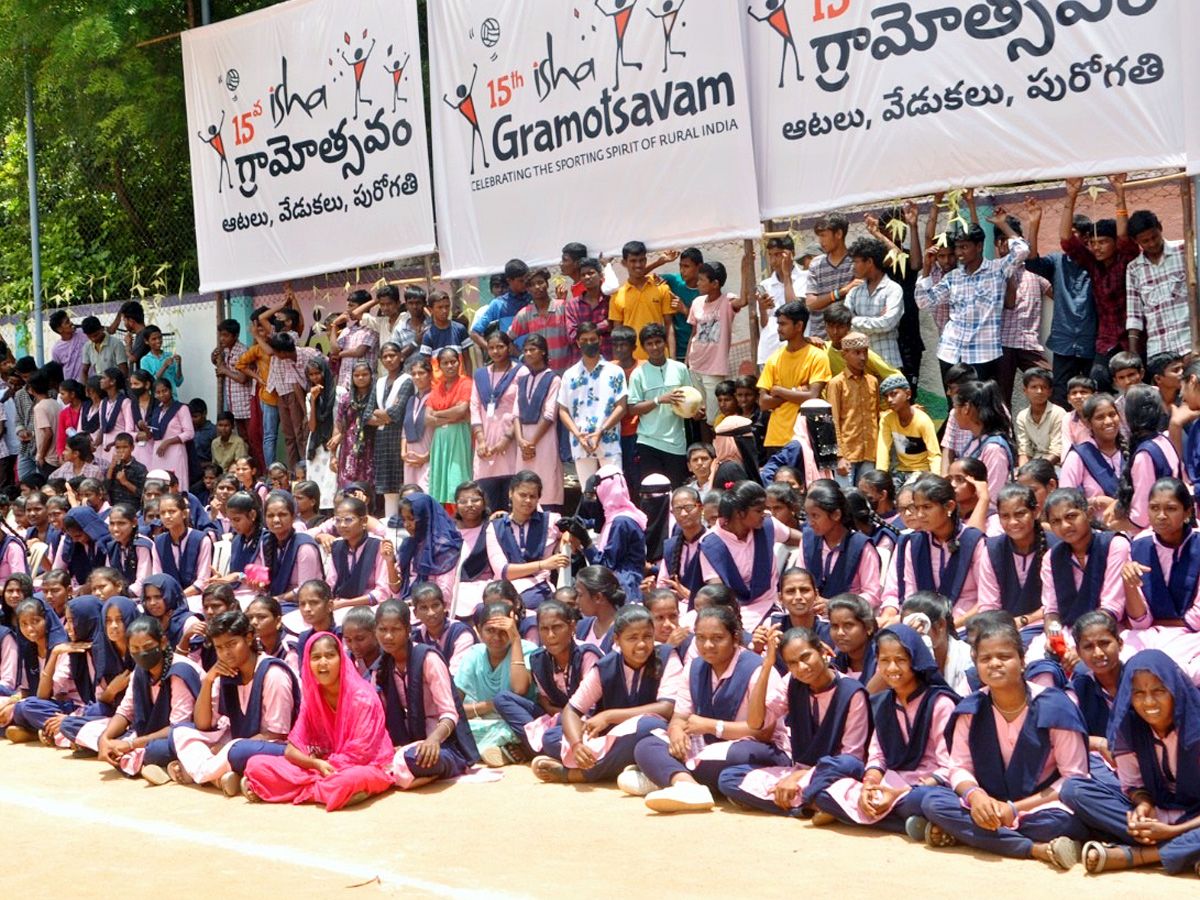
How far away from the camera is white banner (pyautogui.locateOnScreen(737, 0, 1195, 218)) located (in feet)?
29.7

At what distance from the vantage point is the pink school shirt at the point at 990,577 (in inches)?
301

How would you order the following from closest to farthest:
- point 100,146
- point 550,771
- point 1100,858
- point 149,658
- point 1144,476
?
point 1100,858 < point 550,771 < point 1144,476 < point 149,658 < point 100,146

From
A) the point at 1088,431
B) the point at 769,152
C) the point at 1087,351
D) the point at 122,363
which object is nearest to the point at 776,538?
the point at 1088,431

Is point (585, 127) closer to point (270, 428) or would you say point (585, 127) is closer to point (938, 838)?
point (270, 428)

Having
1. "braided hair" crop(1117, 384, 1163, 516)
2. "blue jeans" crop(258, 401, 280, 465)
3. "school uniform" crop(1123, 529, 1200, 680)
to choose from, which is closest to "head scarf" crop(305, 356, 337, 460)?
"blue jeans" crop(258, 401, 280, 465)

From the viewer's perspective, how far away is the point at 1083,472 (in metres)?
8.53

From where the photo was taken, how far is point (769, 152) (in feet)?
34.6

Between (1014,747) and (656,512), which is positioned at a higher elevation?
(656,512)

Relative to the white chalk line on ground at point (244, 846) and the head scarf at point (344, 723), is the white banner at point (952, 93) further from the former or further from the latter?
the white chalk line on ground at point (244, 846)

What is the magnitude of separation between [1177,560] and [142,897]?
4.59 m

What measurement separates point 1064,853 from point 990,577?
7.16ft

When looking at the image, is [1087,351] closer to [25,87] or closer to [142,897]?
[142,897]

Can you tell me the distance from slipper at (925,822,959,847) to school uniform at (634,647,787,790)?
3.14 feet

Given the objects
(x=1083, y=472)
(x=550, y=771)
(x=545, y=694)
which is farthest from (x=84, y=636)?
(x=1083, y=472)
